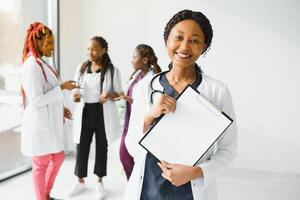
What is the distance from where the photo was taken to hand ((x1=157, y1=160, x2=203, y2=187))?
981 mm

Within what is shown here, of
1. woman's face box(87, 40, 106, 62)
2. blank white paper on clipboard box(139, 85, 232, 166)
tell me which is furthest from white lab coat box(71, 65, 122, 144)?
blank white paper on clipboard box(139, 85, 232, 166)

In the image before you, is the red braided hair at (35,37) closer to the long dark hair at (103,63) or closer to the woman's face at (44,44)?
the woman's face at (44,44)

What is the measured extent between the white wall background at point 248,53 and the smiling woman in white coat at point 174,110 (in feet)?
7.45

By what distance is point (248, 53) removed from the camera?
3223 mm

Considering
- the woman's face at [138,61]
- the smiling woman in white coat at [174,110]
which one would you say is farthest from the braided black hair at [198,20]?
the woman's face at [138,61]

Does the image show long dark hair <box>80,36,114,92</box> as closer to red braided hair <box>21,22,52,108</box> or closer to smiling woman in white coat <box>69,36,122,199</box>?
smiling woman in white coat <box>69,36,122,199</box>

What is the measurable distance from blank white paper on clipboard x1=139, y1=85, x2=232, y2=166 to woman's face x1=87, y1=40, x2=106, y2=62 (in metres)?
1.68

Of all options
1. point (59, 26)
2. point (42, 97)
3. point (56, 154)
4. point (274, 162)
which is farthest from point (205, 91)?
point (59, 26)

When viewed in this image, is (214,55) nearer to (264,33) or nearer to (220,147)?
(264,33)

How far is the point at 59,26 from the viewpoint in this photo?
356 cm

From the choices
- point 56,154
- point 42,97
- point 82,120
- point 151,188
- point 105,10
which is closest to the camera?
point 151,188

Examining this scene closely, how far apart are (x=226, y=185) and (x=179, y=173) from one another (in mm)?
2157

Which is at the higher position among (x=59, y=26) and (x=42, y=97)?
(x=59, y=26)

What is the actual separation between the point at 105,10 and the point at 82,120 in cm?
137
